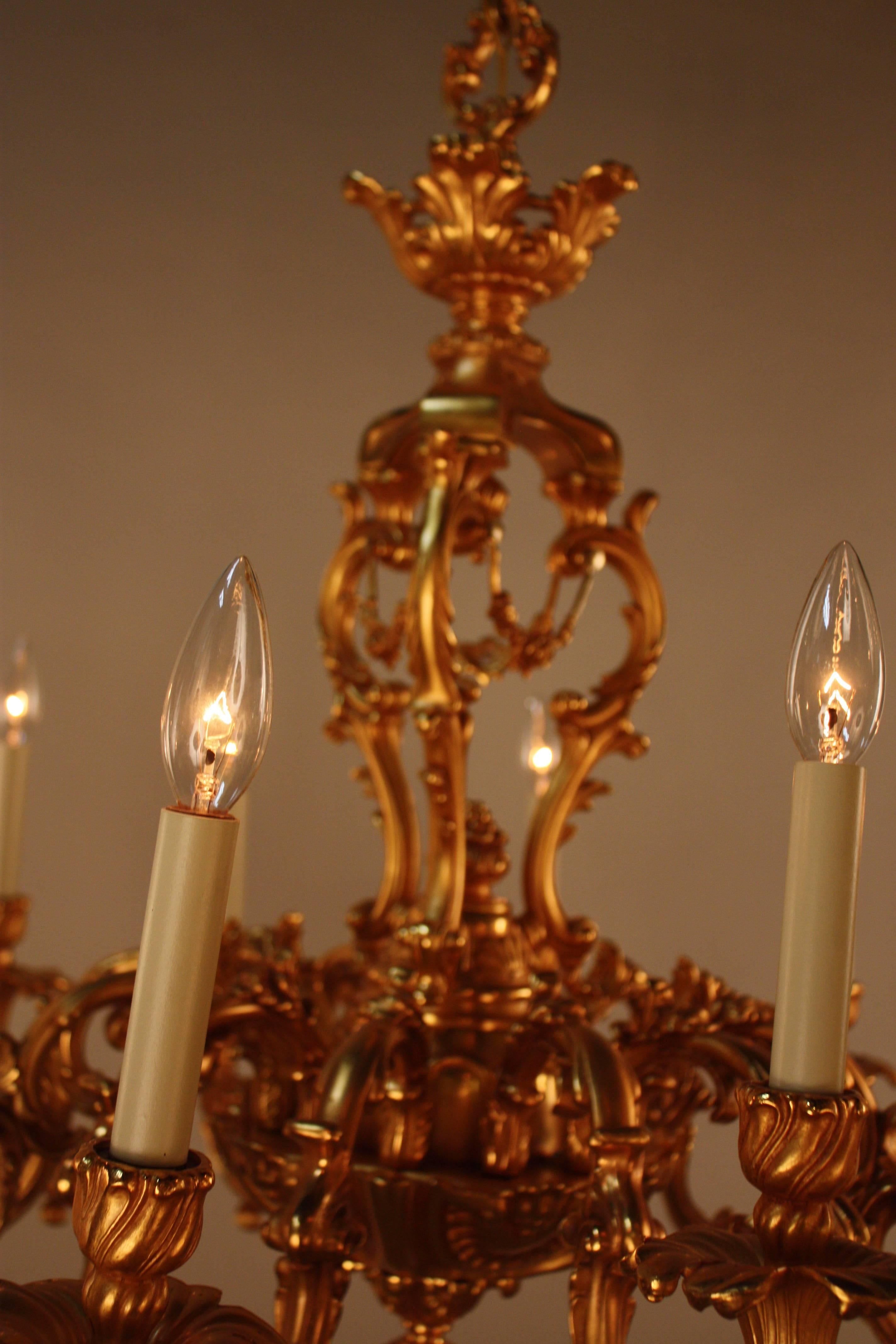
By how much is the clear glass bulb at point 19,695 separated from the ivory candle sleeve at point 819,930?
534mm

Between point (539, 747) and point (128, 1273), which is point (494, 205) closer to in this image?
point (539, 747)

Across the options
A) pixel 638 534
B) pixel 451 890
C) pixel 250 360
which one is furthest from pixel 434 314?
pixel 451 890

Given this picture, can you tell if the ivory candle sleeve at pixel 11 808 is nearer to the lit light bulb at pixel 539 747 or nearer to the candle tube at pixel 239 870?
the candle tube at pixel 239 870

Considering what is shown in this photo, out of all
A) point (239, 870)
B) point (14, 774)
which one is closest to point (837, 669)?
point (239, 870)

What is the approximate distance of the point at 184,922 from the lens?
399 mm

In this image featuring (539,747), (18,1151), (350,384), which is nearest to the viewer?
(18,1151)

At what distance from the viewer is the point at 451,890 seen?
0.68m

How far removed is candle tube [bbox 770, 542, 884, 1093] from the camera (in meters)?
0.42

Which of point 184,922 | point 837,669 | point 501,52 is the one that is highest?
point 501,52

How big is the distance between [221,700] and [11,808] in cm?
43

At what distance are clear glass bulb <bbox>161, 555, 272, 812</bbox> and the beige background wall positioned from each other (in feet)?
3.24

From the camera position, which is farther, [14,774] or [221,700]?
[14,774]

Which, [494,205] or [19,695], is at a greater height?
[494,205]

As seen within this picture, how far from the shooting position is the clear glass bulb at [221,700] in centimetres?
43
